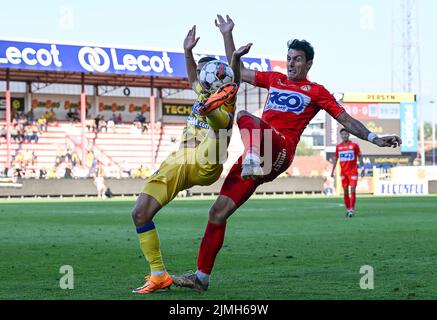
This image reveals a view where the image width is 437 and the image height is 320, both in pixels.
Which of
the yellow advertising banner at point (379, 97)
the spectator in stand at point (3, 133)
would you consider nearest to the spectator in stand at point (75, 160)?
the spectator in stand at point (3, 133)

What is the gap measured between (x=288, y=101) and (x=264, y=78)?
488 mm

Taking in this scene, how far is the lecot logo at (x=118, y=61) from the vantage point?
4744cm

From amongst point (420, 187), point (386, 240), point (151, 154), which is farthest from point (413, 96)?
point (386, 240)

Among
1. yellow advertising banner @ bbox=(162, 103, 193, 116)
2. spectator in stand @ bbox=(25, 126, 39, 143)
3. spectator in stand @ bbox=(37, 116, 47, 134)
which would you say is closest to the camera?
spectator in stand @ bbox=(25, 126, 39, 143)

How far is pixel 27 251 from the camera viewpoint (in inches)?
448

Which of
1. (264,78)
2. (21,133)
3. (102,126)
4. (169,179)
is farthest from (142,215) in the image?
(102,126)

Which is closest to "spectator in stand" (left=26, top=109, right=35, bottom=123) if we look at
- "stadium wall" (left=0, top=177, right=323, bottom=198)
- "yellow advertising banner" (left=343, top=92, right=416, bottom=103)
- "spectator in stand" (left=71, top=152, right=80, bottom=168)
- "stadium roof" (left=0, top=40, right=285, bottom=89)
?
"stadium roof" (left=0, top=40, right=285, bottom=89)

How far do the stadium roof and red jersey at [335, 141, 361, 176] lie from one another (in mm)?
24444

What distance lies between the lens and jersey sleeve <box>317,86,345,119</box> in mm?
7938

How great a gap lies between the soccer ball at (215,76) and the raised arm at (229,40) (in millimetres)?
863

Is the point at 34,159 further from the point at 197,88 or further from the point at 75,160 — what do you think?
Answer: the point at 197,88

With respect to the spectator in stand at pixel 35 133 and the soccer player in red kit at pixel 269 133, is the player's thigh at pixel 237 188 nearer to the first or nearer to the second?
the soccer player in red kit at pixel 269 133

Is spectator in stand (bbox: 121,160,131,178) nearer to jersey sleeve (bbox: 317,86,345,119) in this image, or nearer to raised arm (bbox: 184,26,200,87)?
raised arm (bbox: 184,26,200,87)

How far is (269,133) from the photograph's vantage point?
7.45m
